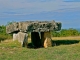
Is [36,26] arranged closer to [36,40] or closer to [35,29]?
[35,29]

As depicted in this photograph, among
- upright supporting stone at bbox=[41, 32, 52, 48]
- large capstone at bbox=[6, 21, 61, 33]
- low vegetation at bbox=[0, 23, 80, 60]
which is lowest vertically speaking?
low vegetation at bbox=[0, 23, 80, 60]

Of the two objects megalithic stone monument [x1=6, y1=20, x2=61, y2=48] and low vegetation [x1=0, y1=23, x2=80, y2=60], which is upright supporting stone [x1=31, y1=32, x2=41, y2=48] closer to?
megalithic stone monument [x1=6, y1=20, x2=61, y2=48]

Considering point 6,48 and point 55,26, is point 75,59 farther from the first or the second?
point 55,26

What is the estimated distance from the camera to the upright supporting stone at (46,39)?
23234 millimetres

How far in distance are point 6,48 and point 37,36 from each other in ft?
17.6

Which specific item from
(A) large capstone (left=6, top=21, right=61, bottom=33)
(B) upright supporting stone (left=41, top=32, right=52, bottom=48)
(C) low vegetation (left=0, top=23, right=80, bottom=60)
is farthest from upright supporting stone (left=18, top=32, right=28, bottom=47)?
(B) upright supporting stone (left=41, top=32, right=52, bottom=48)

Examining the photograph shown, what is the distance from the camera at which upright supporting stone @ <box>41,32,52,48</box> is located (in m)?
23.2

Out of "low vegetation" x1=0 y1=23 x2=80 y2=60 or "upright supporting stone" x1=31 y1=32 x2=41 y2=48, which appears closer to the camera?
"low vegetation" x1=0 y1=23 x2=80 y2=60

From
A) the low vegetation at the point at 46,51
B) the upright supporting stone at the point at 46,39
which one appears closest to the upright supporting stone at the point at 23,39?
the low vegetation at the point at 46,51

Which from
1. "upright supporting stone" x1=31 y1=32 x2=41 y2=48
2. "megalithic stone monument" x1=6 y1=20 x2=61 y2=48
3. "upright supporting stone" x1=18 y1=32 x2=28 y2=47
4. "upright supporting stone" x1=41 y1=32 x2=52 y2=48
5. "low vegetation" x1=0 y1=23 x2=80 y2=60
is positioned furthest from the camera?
"upright supporting stone" x1=31 y1=32 x2=41 y2=48

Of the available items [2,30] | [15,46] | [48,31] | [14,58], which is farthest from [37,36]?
[2,30]

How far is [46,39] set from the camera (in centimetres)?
2353

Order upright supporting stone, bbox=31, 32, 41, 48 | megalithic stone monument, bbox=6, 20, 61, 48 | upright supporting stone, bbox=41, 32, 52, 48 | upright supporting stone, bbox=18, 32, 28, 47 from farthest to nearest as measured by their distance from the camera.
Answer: upright supporting stone, bbox=31, 32, 41, 48 < upright supporting stone, bbox=41, 32, 52, 48 < megalithic stone monument, bbox=6, 20, 61, 48 < upright supporting stone, bbox=18, 32, 28, 47

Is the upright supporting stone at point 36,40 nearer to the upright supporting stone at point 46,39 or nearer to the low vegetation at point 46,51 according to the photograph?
the upright supporting stone at point 46,39
